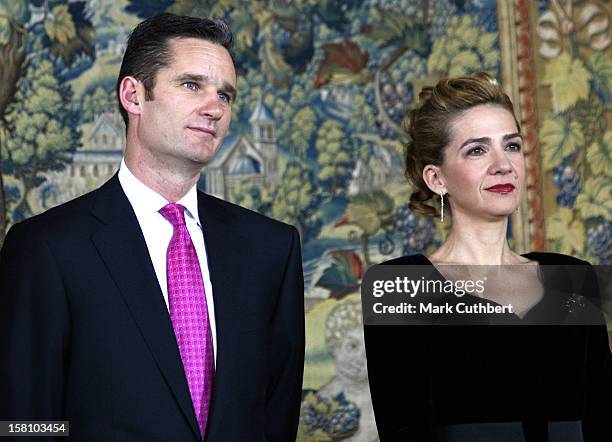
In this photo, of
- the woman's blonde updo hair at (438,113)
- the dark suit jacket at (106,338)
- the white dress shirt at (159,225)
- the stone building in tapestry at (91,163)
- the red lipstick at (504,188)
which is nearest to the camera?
the dark suit jacket at (106,338)

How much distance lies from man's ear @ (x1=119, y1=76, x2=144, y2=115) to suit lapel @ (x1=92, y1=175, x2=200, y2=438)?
0.23m

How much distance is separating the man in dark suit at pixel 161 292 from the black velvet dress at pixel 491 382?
10.2 inches

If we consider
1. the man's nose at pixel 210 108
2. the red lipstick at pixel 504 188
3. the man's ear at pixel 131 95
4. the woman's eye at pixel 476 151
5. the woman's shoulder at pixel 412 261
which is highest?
the man's ear at pixel 131 95

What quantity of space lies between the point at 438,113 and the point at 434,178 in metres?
0.17

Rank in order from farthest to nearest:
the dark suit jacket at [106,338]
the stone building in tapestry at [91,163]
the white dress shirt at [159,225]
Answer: the stone building in tapestry at [91,163]
the white dress shirt at [159,225]
the dark suit jacket at [106,338]

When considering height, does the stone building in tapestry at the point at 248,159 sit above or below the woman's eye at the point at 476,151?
above

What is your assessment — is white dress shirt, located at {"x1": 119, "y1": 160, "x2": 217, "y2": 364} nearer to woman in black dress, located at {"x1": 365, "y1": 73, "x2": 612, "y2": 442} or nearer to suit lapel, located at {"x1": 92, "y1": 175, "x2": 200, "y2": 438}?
suit lapel, located at {"x1": 92, "y1": 175, "x2": 200, "y2": 438}

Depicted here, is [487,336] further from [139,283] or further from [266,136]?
[266,136]

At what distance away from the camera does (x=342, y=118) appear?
4.18 metres

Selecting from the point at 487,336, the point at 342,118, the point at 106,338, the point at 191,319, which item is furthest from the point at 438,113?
the point at 342,118

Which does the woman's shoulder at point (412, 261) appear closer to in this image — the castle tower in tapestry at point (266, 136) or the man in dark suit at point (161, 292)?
the man in dark suit at point (161, 292)

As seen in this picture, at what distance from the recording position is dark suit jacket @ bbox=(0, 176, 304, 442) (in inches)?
90.2

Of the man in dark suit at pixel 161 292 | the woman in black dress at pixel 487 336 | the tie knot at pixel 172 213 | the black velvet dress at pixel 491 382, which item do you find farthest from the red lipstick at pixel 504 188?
the tie knot at pixel 172 213

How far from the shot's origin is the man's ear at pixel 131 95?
2549mm
